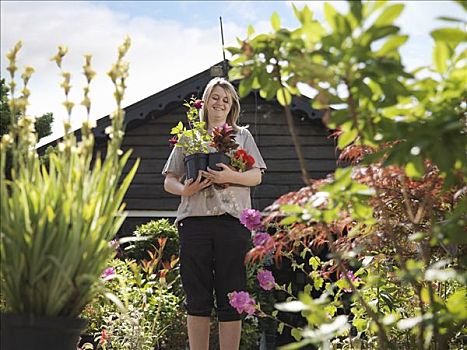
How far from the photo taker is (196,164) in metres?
3.13

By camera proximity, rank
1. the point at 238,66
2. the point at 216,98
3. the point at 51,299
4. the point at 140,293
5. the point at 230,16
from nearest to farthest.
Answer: the point at 51,299
the point at 238,66
the point at 216,98
the point at 140,293
the point at 230,16

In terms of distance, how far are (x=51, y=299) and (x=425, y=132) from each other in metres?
0.85

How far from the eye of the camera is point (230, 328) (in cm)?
317

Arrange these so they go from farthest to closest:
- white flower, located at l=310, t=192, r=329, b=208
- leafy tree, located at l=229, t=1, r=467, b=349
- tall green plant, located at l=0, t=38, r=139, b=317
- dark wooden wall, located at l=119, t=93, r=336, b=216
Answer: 1. dark wooden wall, located at l=119, t=93, r=336, b=216
2. white flower, located at l=310, t=192, r=329, b=208
3. tall green plant, located at l=0, t=38, r=139, b=317
4. leafy tree, located at l=229, t=1, r=467, b=349

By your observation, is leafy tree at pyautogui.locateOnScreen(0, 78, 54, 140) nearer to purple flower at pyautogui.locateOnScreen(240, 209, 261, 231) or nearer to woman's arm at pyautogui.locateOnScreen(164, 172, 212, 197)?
woman's arm at pyautogui.locateOnScreen(164, 172, 212, 197)

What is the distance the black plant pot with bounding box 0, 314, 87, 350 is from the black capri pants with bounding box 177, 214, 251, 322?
1593 mm

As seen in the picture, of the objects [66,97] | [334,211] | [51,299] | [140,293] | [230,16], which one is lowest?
[140,293]

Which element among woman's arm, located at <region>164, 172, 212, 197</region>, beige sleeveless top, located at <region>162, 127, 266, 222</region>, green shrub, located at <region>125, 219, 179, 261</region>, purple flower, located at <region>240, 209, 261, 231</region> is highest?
woman's arm, located at <region>164, 172, 212, 197</region>

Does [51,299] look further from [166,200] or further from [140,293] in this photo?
[166,200]

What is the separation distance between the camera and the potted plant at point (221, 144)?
10.2ft

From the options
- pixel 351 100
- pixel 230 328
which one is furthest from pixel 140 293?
pixel 351 100

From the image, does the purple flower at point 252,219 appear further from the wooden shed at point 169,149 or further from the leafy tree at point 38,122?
the leafy tree at point 38,122

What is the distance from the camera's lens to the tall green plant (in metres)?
1.52

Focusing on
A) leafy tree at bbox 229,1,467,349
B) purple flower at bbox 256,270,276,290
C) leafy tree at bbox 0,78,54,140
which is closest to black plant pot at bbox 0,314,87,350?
leafy tree at bbox 229,1,467,349
